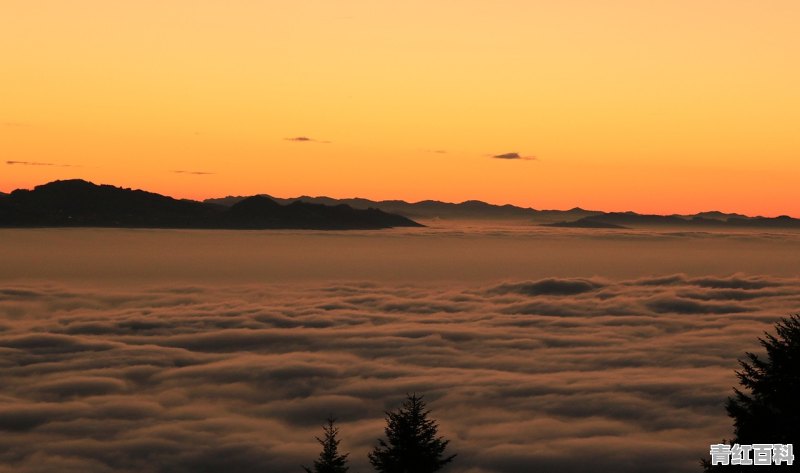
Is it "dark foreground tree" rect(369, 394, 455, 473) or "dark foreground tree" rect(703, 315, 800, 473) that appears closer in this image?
"dark foreground tree" rect(703, 315, 800, 473)

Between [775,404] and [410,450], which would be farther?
[410,450]

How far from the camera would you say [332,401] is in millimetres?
180250

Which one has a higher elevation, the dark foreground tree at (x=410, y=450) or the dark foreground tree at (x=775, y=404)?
the dark foreground tree at (x=775, y=404)

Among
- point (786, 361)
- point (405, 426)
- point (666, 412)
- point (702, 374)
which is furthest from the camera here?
point (702, 374)

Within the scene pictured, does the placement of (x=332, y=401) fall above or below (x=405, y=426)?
below

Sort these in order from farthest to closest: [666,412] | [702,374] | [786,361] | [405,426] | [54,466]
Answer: [702,374] → [666,412] → [54,466] → [405,426] → [786,361]

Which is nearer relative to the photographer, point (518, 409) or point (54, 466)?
point (54, 466)

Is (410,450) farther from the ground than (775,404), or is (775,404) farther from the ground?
(775,404)

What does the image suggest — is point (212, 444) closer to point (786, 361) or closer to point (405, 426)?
point (405, 426)

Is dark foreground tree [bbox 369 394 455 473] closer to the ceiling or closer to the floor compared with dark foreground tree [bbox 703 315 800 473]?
closer to the floor

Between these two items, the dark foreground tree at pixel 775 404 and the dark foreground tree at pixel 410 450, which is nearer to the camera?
the dark foreground tree at pixel 775 404

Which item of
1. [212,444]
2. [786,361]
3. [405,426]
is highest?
[786,361]

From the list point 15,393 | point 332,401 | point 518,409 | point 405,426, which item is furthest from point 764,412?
point 15,393

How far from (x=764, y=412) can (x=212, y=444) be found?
138m
